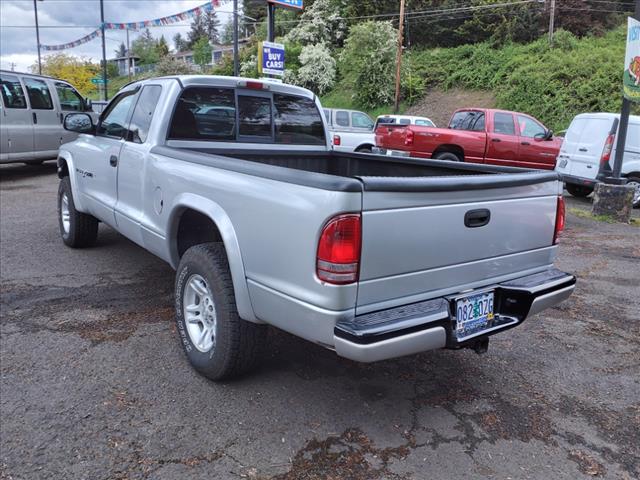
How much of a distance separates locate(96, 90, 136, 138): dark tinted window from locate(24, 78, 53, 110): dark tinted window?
7444 millimetres

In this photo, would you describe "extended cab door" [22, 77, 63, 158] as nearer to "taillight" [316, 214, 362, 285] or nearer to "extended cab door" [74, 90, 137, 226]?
"extended cab door" [74, 90, 137, 226]

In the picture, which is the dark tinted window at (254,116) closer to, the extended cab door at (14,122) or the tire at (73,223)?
the tire at (73,223)

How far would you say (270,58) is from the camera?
12.6 metres

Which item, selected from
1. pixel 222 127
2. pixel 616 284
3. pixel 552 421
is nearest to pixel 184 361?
pixel 222 127

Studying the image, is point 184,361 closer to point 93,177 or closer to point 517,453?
point 517,453

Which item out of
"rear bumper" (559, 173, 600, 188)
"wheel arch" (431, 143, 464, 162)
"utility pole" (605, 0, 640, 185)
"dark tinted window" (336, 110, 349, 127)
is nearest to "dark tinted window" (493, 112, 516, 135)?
"wheel arch" (431, 143, 464, 162)

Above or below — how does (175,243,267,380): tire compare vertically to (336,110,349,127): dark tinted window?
below

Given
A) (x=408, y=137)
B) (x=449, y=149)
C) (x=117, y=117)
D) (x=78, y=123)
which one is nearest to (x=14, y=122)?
(x=78, y=123)

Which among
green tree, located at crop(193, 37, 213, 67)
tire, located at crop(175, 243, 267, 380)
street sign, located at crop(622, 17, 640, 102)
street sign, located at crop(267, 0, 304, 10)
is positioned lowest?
tire, located at crop(175, 243, 267, 380)

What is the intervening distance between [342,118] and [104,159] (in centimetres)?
1182

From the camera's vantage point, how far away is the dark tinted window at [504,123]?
1277cm

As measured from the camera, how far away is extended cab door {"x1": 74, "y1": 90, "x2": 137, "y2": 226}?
4574 millimetres

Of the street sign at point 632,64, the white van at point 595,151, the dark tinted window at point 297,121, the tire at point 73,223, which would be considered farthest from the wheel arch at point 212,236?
the white van at point 595,151

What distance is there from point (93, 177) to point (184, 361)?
2437 millimetres
